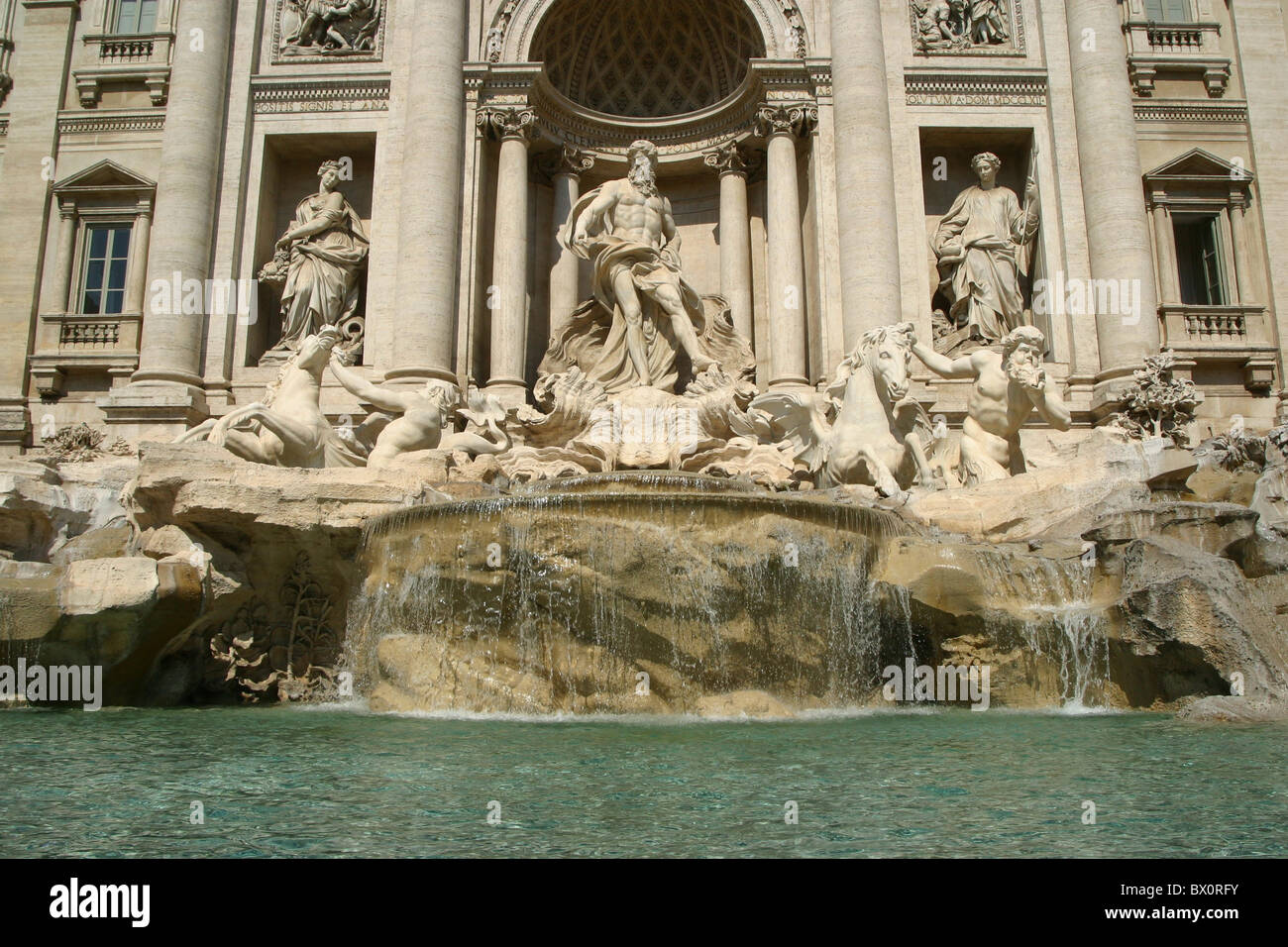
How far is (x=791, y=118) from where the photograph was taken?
671 inches

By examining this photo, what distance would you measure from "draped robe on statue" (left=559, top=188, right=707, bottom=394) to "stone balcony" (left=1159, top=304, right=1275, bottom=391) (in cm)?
794

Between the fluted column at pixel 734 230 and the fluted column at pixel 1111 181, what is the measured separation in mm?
5621

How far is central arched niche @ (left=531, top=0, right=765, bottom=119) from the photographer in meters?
18.3

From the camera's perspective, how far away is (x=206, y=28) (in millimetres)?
17266

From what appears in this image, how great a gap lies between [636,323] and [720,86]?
594 centimetres

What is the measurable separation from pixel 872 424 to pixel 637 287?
5700 mm

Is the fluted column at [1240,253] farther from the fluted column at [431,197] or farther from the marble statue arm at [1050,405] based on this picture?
the fluted column at [431,197]

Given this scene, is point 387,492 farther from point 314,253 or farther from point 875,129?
point 875,129


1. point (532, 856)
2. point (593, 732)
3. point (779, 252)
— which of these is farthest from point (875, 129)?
point (532, 856)

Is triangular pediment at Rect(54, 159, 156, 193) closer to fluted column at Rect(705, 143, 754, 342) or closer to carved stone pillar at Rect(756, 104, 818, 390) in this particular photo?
fluted column at Rect(705, 143, 754, 342)

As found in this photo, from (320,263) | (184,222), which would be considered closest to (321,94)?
(320,263)
